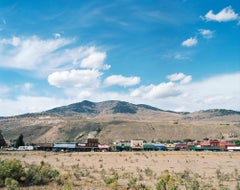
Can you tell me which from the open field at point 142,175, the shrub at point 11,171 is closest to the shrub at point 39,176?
the shrub at point 11,171

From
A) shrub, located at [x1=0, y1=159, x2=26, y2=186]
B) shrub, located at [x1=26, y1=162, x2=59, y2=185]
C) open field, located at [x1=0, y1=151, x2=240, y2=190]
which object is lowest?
open field, located at [x1=0, y1=151, x2=240, y2=190]

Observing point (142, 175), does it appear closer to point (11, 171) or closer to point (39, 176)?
point (39, 176)

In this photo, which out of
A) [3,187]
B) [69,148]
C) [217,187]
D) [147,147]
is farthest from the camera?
[147,147]

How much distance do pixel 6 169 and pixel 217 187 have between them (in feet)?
46.8

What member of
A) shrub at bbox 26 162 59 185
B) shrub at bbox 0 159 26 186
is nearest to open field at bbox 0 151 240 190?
shrub at bbox 26 162 59 185

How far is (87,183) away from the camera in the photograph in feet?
75.5

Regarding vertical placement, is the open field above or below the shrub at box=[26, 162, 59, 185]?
below

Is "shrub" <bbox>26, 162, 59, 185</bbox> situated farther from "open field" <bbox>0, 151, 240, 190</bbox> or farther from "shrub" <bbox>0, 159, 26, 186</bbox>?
"open field" <bbox>0, 151, 240, 190</bbox>

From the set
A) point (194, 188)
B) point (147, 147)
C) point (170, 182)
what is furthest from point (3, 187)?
point (147, 147)

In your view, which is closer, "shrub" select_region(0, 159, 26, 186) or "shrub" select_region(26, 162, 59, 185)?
"shrub" select_region(0, 159, 26, 186)

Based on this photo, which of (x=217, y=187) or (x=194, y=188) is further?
(x=217, y=187)

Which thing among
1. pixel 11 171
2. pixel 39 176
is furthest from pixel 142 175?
pixel 11 171

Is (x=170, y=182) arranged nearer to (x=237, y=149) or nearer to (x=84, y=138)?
(x=237, y=149)

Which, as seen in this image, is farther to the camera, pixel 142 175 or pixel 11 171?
pixel 142 175
